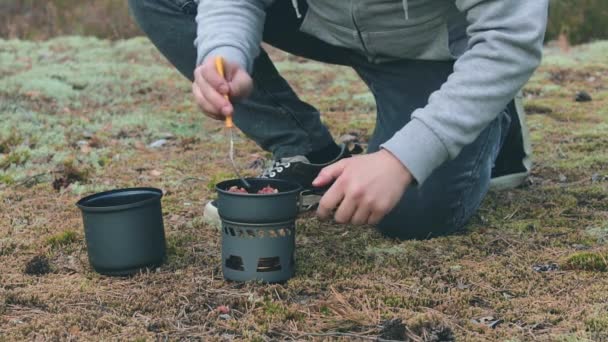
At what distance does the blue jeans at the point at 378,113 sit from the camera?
2633mm

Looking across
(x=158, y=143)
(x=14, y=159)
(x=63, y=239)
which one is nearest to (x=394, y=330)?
(x=63, y=239)

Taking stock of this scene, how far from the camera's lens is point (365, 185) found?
6.32 feet

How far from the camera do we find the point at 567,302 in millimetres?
2070

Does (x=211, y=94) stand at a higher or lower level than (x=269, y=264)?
higher

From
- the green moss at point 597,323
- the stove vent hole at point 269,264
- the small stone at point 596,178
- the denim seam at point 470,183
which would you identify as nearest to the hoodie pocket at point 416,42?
the denim seam at point 470,183

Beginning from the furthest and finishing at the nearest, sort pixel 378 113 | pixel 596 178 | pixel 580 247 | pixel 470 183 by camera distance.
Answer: pixel 596 178, pixel 378 113, pixel 470 183, pixel 580 247

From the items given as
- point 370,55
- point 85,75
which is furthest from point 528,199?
point 85,75

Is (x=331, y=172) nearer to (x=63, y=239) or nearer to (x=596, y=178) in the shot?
(x=63, y=239)

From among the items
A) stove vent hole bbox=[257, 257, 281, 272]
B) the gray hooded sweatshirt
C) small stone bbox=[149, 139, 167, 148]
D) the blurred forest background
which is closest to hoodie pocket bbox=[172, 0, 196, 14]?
the gray hooded sweatshirt

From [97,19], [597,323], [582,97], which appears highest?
[597,323]

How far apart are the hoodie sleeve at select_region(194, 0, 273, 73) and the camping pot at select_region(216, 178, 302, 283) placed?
420 millimetres

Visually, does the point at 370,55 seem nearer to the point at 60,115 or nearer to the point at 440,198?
the point at 440,198

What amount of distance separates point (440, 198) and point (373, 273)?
1.47ft

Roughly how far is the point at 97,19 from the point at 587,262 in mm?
10845
